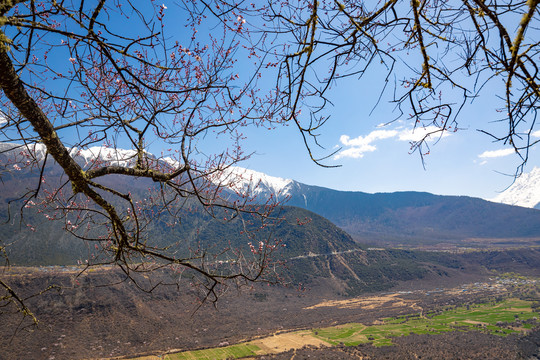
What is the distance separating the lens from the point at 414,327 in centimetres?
4194

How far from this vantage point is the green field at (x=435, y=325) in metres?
37.9

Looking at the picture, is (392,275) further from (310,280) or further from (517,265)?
(517,265)

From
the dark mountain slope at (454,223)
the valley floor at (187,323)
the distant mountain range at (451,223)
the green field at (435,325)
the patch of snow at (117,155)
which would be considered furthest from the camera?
the dark mountain slope at (454,223)

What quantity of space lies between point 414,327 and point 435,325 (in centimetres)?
350

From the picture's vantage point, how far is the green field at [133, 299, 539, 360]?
32938 millimetres

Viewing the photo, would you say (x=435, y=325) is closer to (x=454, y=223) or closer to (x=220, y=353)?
(x=220, y=353)

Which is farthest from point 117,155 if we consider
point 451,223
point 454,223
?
point 451,223

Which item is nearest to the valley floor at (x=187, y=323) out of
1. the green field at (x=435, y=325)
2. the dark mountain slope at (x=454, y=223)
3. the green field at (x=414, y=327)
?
the green field at (x=414, y=327)

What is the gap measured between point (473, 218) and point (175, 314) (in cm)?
17713

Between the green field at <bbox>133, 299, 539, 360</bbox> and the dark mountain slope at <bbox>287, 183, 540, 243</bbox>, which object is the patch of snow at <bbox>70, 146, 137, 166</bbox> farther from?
the dark mountain slope at <bbox>287, 183, 540, 243</bbox>

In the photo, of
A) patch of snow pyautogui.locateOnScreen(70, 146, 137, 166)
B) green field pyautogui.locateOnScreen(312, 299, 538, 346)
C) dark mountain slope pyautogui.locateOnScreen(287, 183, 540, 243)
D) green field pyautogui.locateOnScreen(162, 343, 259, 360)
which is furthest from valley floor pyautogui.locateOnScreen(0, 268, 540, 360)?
dark mountain slope pyautogui.locateOnScreen(287, 183, 540, 243)

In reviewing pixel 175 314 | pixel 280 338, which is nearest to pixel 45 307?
pixel 175 314

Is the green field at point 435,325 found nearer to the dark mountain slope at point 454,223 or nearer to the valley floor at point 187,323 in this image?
the valley floor at point 187,323

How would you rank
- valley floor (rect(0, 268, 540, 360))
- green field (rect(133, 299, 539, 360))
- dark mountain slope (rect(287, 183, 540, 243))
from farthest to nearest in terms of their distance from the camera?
dark mountain slope (rect(287, 183, 540, 243)) < green field (rect(133, 299, 539, 360)) < valley floor (rect(0, 268, 540, 360))
